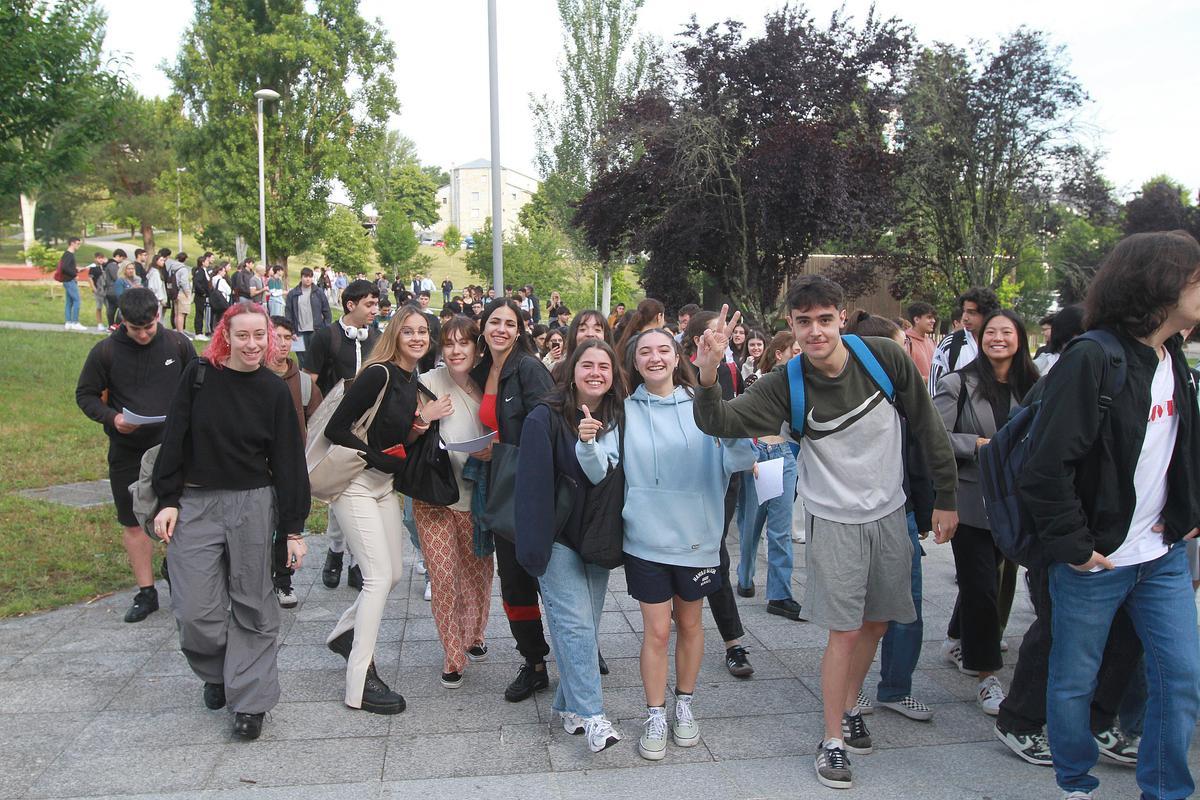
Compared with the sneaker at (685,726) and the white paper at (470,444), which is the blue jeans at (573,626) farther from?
the white paper at (470,444)

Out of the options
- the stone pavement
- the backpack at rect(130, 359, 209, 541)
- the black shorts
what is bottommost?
the stone pavement

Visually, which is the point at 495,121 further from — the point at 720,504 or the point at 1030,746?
the point at 1030,746

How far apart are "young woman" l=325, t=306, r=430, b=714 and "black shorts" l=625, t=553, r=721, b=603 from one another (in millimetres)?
1306

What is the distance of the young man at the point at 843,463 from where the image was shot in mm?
3568

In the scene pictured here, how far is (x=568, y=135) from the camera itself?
32.1 metres

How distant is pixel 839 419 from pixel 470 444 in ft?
5.89

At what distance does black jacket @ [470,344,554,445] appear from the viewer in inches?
175

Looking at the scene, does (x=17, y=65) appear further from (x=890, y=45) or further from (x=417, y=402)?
(x=890, y=45)

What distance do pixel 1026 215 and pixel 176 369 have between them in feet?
70.4

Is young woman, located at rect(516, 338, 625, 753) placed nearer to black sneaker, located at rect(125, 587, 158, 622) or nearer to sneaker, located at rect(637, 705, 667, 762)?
sneaker, located at rect(637, 705, 667, 762)

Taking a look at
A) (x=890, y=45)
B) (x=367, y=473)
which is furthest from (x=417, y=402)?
(x=890, y=45)

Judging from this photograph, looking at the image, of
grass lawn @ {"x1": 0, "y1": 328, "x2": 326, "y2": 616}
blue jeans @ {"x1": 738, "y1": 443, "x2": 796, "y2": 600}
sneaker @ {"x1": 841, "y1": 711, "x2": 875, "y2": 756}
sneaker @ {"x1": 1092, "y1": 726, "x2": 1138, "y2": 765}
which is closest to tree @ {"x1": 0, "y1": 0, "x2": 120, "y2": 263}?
grass lawn @ {"x1": 0, "y1": 328, "x2": 326, "y2": 616}

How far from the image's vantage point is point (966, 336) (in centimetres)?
576

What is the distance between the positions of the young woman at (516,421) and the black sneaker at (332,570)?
6.81 feet
